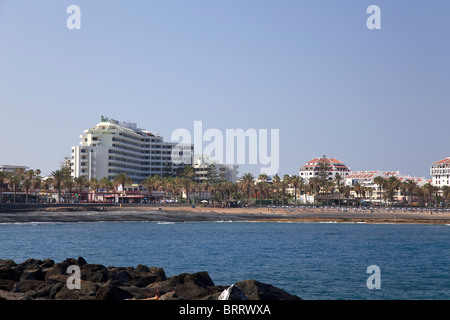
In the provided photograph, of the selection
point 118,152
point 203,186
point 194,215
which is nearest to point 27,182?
point 194,215

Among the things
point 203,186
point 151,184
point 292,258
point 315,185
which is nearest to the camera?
point 292,258

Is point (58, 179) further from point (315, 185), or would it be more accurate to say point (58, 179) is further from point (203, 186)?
point (315, 185)

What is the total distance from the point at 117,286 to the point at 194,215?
311 ft

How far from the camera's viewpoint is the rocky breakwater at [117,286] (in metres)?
19.5

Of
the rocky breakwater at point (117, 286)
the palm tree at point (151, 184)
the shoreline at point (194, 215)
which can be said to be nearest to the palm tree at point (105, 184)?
the palm tree at point (151, 184)

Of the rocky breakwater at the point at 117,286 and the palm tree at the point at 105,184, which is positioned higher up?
the palm tree at the point at 105,184

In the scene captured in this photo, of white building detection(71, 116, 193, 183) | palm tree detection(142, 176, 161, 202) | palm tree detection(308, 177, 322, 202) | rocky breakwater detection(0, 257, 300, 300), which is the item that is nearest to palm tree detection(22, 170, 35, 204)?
white building detection(71, 116, 193, 183)

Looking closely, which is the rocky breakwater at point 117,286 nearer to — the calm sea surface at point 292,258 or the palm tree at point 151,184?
the calm sea surface at point 292,258

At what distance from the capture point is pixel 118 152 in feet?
565

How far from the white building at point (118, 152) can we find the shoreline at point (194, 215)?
40698 millimetres

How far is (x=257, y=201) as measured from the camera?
15888 cm

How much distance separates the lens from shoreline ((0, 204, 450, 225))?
10369cm
